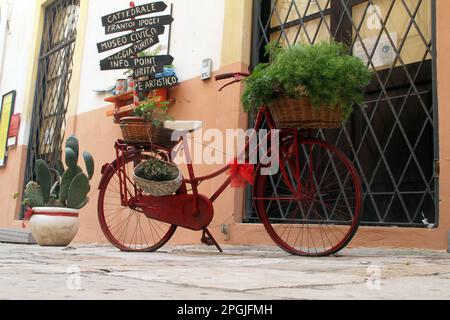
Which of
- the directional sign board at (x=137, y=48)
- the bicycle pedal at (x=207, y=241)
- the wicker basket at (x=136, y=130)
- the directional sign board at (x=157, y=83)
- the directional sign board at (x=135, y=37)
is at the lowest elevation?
the bicycle pedal at (x=207, y=241)

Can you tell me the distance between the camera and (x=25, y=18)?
8711 mm

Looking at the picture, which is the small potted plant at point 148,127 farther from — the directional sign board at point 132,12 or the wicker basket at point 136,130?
the directional sign board at point 132,12

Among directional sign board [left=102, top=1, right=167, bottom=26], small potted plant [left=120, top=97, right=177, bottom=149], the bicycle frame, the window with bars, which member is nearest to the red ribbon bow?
the bicycle frame

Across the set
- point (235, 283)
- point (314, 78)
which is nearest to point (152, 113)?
point (314, 78)

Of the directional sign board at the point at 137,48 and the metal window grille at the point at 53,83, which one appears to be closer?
the directional sign board at the point at 137,48

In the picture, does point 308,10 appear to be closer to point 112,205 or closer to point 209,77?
point 209,77

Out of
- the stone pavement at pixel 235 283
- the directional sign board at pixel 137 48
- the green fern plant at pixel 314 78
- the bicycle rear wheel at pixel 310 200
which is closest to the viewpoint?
the stone pavement at pixel 235 283

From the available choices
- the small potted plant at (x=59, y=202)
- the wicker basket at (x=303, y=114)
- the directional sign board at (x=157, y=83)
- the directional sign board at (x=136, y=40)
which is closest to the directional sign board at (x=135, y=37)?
the directional sign board at (x=136, y=40)

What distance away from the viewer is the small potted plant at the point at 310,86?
107 inches

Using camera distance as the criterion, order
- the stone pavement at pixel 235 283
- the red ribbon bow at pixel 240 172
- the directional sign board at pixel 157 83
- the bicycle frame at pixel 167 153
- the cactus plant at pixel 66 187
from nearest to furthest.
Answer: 1. the stone pavement at pixel 235 283
2. the red ribbon bow at pixel 240 172
3. the bicycle frame at pixel 167 153
4. the cactus plant at pixel 66 187
5. the directional sign board at pixel 157 83

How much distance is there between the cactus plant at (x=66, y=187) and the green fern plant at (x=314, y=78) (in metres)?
2.00

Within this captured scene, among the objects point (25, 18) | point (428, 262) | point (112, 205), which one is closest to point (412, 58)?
point (428, 262)

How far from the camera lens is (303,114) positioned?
280 cm
